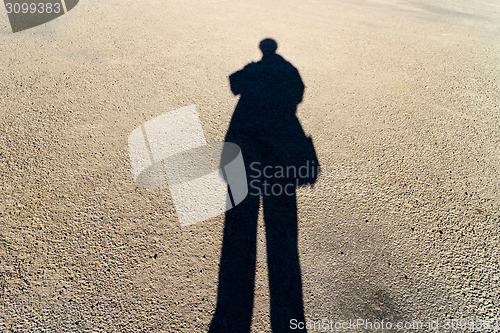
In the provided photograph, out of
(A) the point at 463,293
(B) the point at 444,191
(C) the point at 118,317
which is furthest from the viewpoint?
(B) the point at 444,191

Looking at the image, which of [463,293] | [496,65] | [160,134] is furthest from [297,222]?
[496,65]

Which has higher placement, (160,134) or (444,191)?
(160,134)

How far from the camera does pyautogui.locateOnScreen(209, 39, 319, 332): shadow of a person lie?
298cm

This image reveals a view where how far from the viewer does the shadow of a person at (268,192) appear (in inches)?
117

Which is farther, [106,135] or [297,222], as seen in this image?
[106,135]

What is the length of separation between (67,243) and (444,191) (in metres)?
4.73

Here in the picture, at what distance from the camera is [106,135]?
4.54 m

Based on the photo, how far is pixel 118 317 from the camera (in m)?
2.84

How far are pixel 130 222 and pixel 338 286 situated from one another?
8.02 feet

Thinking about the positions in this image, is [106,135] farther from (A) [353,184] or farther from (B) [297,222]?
(A) [353,184]

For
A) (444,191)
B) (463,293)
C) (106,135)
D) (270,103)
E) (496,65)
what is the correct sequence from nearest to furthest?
(463,293), (444,191), (106,135), (270,103), (496,65)

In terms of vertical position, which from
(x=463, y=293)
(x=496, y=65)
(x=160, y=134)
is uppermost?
(x=496, y=65)

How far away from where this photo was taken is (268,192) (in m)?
3.94

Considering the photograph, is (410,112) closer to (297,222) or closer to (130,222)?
(297,222)
